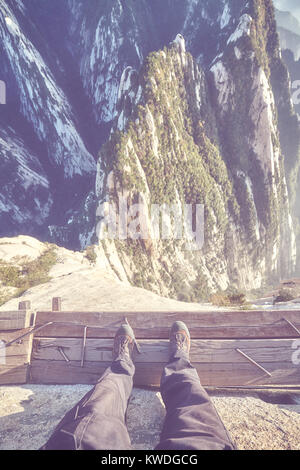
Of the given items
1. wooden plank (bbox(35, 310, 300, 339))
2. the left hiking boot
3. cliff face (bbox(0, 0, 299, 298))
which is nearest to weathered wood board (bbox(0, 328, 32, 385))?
wooden plank (bbox(35, 310, 300, 339))

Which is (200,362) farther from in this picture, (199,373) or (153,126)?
(153,126)

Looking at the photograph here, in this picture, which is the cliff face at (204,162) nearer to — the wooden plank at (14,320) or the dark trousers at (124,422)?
the wooden plank at (14,320)

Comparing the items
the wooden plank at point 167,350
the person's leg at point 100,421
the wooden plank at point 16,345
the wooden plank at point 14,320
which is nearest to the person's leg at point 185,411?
the wooden plank at point 167,350

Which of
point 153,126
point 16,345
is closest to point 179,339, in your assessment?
point 16,345

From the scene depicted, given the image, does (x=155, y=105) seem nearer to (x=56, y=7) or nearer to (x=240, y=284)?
(x=240, y=284)

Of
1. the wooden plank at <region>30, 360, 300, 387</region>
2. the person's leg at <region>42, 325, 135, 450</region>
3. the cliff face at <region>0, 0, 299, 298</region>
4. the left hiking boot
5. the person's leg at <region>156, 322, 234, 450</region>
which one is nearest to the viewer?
the person's leg at <region>42, 325, 135, 450</region>

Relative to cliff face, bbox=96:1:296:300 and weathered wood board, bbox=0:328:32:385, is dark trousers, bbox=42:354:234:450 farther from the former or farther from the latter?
cliff face, bbox=96:1:296:300

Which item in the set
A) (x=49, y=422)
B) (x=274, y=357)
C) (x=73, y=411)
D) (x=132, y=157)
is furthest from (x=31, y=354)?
(x=132, y=157)

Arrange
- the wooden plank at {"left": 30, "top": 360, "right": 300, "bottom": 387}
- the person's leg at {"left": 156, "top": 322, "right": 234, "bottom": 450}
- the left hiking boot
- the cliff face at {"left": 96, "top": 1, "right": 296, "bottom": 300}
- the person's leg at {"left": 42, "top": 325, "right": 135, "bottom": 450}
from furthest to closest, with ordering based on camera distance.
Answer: the cliff face at {"left": 96, "top": 1, "right": 296, "bottom": 300}, the wooden plank at {"left": 30, "top": 360, "right": 300, "bottom": 387}, the left hiking boot, the person's leg at {"left": 156, "top": 322, "right": 234, "bottom": 450}, the person's leg at {"left": 42, "top": 325, "right": 135, "bottom": 450}
